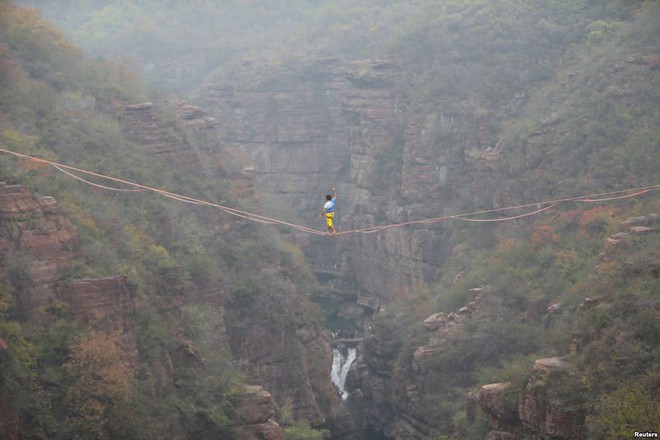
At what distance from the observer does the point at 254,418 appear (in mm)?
43594

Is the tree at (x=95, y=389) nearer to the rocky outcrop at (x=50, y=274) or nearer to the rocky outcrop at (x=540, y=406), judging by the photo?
the rocky outcrop at (x=50, y=274)

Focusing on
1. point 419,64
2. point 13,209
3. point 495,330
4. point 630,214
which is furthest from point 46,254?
point 419,64

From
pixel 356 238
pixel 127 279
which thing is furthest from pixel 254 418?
pixel 356 238

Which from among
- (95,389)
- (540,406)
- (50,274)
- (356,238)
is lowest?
(540,406)

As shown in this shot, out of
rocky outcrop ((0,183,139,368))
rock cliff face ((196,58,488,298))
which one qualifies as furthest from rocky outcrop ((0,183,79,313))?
rock cliff face ((196,58,488,298))

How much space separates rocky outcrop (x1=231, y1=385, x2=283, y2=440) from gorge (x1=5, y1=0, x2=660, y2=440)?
110 millimetres

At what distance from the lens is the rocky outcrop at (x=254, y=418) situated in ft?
141

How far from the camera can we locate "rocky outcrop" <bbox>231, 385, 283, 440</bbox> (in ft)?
141

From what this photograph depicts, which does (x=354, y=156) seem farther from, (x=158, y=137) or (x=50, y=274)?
(x=50, y=274)

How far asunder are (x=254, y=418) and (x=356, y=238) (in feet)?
139

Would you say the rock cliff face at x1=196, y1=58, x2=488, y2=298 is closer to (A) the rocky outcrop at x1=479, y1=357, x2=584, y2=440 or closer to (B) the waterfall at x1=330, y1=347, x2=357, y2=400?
(B) the waterfall at x1=330, y1=347, x2=357, y2=400

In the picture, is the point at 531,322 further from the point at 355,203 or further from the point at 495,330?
the point at 355,203

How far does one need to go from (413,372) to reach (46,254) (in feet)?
78.0

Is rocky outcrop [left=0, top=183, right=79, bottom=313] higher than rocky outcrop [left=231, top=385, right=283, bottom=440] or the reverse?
higher
